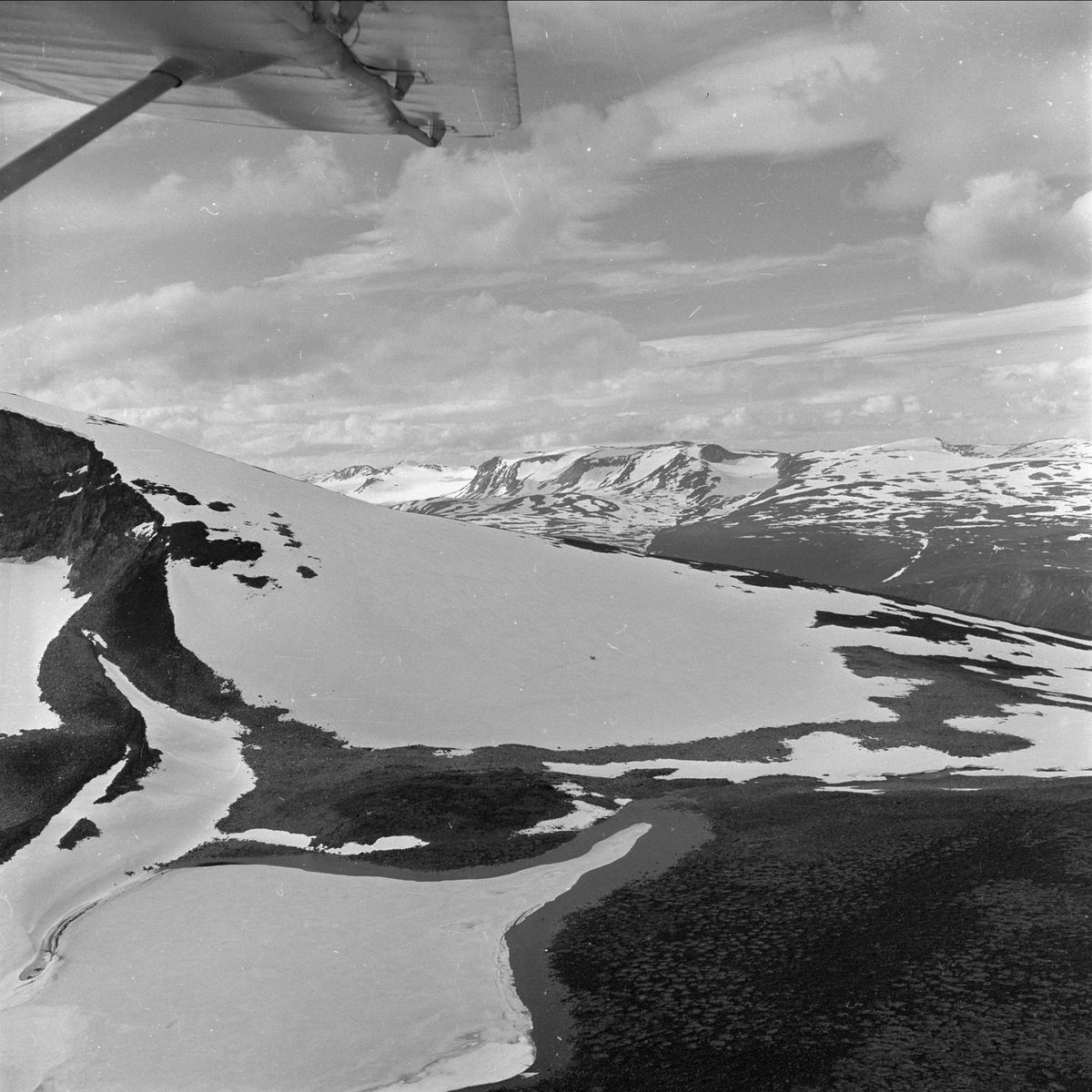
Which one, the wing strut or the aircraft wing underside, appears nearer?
the wing strut

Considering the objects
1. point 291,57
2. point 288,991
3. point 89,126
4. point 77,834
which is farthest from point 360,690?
point 89,126

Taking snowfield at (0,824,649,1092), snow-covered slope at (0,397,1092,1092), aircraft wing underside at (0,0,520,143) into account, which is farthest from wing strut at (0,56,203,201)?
snow-covered slope at (0,397,1092,1092)

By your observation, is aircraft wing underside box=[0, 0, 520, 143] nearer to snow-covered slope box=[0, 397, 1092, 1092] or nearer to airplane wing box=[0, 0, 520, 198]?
airplane wing box=[0, 0, 520, 198]

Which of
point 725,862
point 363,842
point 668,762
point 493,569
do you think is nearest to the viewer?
point 725,862

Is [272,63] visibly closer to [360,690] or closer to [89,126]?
[89,126]

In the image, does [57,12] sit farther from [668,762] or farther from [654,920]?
[668,762]

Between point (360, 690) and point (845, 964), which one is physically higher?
point (360, 690)

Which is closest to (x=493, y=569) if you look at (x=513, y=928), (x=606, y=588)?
(x=606, y=588)
